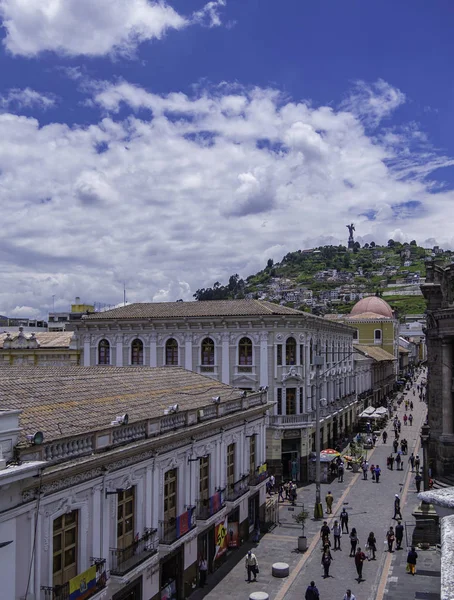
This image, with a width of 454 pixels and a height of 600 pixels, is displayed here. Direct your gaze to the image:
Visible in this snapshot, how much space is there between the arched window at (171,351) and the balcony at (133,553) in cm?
2299

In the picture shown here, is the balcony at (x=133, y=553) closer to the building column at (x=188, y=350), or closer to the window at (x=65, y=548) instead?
the window at (x=65, y=548)

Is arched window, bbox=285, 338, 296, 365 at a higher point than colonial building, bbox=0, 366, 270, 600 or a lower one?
higher

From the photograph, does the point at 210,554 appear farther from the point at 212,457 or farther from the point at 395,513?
the point at 395,513

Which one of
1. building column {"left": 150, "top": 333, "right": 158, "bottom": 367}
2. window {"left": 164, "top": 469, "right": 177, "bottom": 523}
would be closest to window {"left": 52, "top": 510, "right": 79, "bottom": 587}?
window {"left": 164, "top": 469, "right": 177, "bottom": 523}

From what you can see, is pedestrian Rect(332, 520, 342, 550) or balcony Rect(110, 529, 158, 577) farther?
pedestrian Rect(332, 520, 342, 550)

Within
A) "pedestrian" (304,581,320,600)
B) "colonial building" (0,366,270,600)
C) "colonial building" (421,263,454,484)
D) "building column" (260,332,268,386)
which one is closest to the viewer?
"colonial building" (0,366,270,600)

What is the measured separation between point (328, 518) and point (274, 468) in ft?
27.4

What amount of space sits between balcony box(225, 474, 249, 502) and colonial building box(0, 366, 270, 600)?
0.06 m

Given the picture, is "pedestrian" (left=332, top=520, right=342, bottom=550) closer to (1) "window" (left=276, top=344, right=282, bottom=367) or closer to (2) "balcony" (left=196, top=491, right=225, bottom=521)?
(2) "balcony" (left=196, top=491, right=225, bottom=521)

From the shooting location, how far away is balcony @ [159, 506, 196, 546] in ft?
62.0

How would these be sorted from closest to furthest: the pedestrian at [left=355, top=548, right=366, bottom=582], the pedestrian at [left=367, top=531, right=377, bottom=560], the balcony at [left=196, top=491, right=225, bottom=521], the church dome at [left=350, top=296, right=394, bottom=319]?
the balcony at [left=196, top=491, right=225, bottom=521] < the pedestrian at [left=355, top=548, right=366, bottom=582] < the pedestrian at [left=367, top=531, right=377, bottom=560] < the church dome at [left=350, top=296, right=394, bottom=319]

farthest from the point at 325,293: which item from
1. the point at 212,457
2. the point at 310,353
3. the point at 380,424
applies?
the point at 212,457

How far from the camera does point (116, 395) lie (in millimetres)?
21062

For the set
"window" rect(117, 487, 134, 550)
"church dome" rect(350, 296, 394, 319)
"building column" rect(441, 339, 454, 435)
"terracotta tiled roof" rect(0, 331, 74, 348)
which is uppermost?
"church dome" rect(350, 296, 394, 319)
